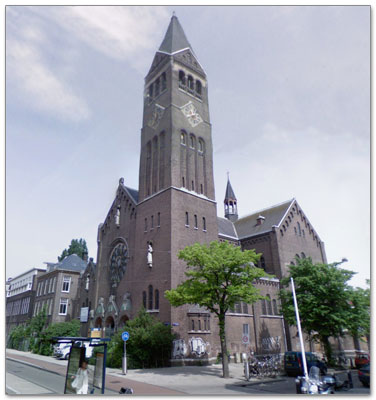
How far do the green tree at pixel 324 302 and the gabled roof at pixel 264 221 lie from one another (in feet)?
44.8

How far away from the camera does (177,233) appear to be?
2958 centimetres

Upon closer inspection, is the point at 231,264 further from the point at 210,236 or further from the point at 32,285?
the point at 32,285

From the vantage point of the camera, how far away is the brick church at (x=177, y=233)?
28250 millimetres

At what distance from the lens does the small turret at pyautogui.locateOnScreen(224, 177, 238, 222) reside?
56.4 meters

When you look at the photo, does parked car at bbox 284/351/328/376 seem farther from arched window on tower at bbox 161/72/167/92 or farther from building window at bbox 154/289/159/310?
arched window on tower at bbox 161/72/167/92

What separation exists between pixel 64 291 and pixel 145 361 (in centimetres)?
3008

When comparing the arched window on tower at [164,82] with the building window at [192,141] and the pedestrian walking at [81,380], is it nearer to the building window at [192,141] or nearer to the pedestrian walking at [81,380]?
the building window at [192,141]

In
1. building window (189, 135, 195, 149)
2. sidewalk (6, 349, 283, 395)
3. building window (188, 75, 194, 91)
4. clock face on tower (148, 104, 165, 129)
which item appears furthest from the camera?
building window (188, 75, 194, 91)

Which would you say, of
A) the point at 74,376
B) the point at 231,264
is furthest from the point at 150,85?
the point at 74,376

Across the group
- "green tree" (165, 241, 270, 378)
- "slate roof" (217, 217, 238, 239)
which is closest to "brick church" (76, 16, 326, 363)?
"slate roof" (217, 217, 238, 239)

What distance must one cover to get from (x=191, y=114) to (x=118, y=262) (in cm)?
1926

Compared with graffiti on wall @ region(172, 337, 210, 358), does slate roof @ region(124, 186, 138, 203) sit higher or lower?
higher

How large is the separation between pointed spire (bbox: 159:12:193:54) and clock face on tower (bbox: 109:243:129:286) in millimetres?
25139

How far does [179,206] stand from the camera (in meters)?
31.1
